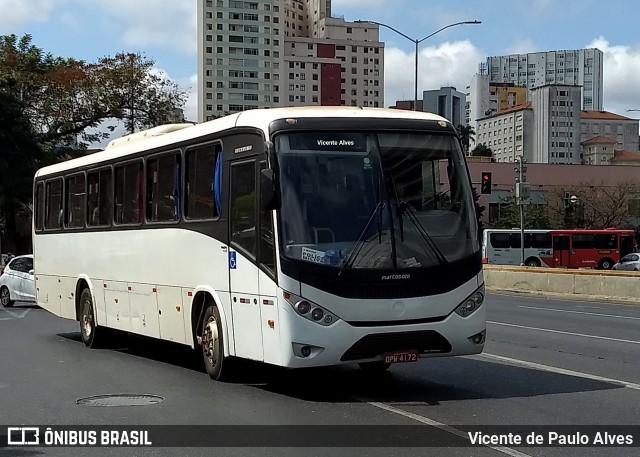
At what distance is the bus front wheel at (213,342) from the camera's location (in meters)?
10.8

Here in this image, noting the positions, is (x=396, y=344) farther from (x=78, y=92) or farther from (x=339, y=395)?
(x=78, y=92)

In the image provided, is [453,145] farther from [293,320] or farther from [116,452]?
[116,452]

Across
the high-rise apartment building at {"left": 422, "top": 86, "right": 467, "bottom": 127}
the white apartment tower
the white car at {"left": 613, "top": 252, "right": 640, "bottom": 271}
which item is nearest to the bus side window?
the white car at {"left": 613, "top": 252, "right": 640, "bottom": 271}

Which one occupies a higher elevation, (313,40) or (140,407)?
(313,40)

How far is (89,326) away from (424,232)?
26.8 feet

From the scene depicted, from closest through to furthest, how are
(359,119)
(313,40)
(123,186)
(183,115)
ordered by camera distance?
(359,119)
(123,186)
(183,115)
(313,40)

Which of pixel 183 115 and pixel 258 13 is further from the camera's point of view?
pixel 258 13

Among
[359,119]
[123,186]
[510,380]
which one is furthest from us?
[123,186]

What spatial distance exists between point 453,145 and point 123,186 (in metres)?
6.10

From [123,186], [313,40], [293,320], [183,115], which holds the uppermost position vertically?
[313,40]

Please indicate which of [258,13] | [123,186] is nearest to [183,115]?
[123,186]

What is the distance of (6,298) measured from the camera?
2844 cm

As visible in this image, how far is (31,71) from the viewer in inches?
1976

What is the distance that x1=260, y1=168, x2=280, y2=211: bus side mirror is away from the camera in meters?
9.22
